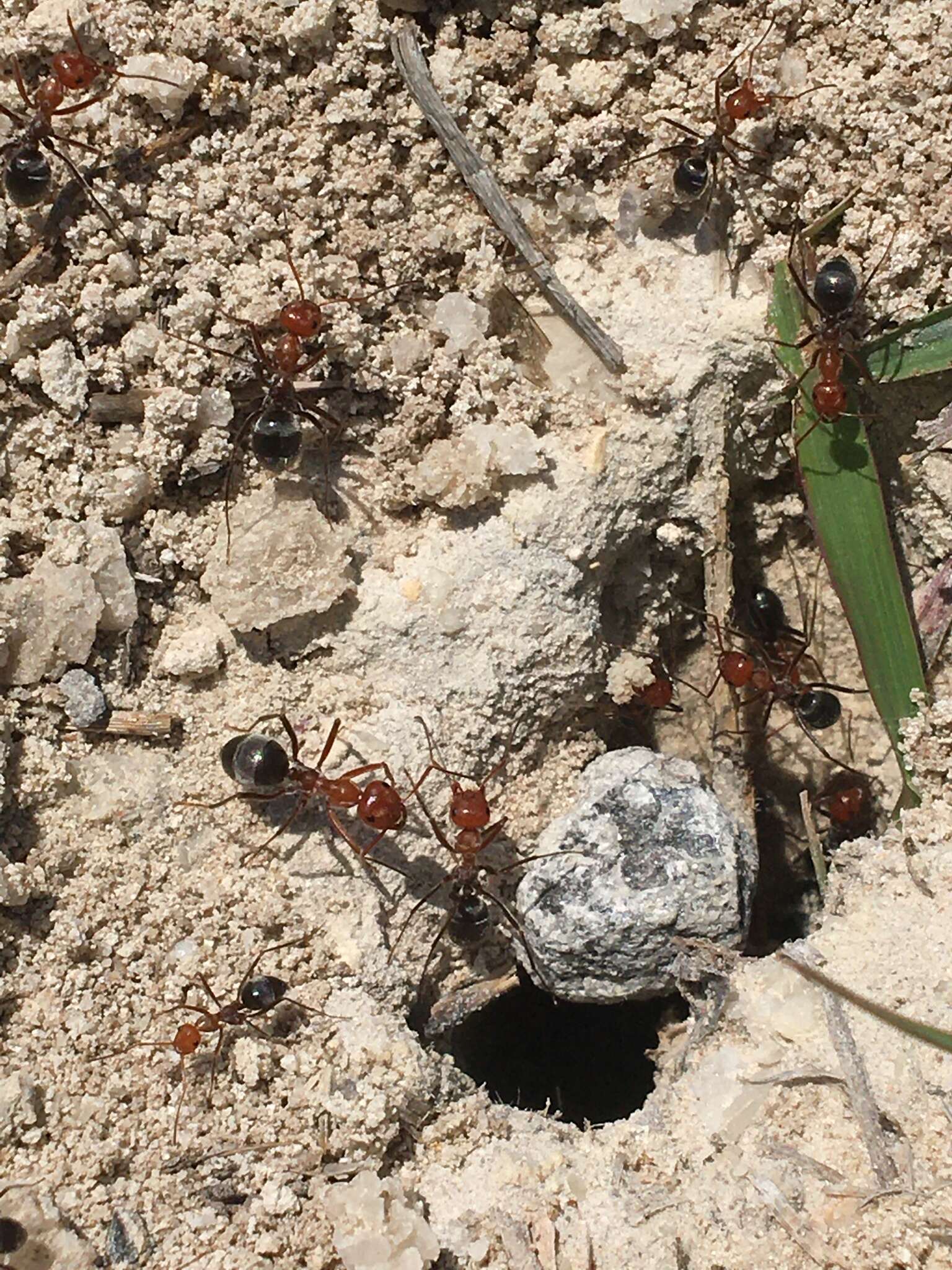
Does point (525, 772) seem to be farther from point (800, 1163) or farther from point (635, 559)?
point (800, 1163)

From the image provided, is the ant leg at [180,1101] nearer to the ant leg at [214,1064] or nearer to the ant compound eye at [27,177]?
the ant leg at [214,1064]

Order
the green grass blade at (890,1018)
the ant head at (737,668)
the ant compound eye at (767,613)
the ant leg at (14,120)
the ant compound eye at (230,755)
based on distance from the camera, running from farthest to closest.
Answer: the ant compound eye at (767,613)
the ant head at (737,668)
the ant compound eye at (230,755)
the ant leg at (14,120)
the green grass blade at (890,1018)

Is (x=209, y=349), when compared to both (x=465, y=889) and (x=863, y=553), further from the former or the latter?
(x=863, y=553)

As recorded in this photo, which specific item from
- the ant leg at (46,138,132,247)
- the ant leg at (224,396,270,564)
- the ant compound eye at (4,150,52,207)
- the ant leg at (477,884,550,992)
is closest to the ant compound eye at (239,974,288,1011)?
the ant leg at (477,884,550,992)

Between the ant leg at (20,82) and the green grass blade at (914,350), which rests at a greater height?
the ant leg at (20,82)

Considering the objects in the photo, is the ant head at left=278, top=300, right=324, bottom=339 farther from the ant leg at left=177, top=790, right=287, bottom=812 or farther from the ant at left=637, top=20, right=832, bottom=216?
the ant leg at left=177, top=790, right=287, bottom=812

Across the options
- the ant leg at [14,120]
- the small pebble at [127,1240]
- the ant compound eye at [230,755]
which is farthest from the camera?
the ant compound eye at [230,755]

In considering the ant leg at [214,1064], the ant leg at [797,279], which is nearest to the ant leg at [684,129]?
the ant leg at [797,279]

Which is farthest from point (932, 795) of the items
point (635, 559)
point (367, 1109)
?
point (367, 1109)
